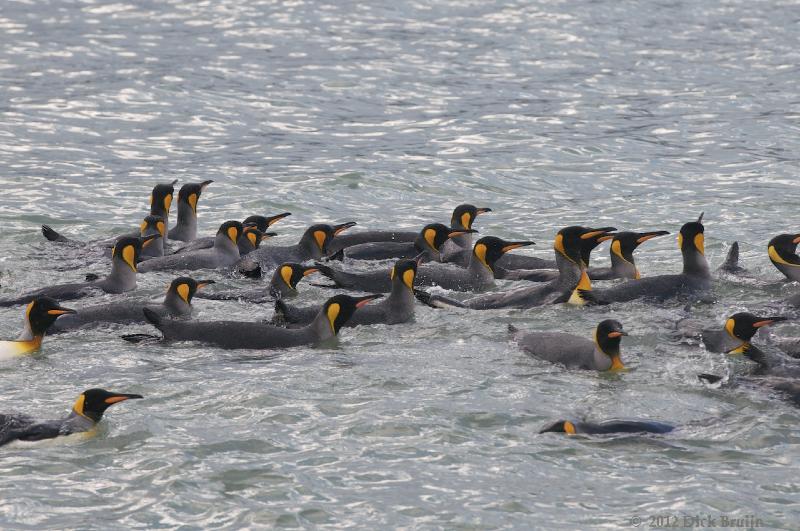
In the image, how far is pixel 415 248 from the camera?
12.5 metres

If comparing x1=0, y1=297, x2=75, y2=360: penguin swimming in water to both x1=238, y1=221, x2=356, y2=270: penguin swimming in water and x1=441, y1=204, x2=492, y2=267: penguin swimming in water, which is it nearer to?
x1=238, y1=221, x2=356, y2=270: penguin swimming in water

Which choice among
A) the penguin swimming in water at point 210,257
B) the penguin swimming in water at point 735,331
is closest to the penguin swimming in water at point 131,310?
the penguin swimming in water at point 210,257

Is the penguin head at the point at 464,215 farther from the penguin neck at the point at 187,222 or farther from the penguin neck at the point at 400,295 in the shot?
the penguin neck at the point at 187,222

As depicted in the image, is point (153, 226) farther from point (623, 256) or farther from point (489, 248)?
point (623, 256)

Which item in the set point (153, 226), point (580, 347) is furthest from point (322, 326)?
point (153, 226)

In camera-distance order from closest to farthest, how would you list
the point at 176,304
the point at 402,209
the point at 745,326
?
the point at 745,326 < the point at 176,304 < the point at 402,209

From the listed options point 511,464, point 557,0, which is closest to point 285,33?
point 557,0

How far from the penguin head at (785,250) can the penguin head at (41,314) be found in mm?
5778

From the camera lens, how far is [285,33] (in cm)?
2630

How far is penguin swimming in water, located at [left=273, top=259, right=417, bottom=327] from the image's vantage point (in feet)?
34.2

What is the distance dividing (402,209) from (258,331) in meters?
6.10

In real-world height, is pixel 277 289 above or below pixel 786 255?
below

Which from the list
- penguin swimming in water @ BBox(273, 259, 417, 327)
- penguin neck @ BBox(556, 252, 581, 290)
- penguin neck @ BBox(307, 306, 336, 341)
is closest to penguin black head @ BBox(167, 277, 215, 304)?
penguin swimming in water @ BBox(273, 259, 417, 327)

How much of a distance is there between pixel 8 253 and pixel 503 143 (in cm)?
776
